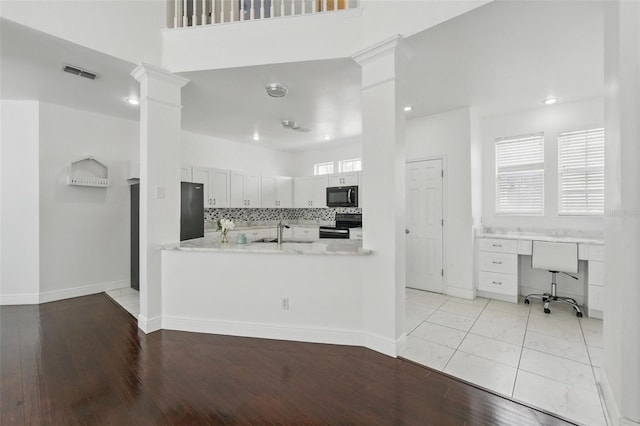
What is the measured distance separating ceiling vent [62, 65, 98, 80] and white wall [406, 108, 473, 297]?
435 centimetres

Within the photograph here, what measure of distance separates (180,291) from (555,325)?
13.4 feet

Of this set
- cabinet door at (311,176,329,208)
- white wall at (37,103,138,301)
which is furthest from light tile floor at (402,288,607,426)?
white wall at (37,103,138,301)

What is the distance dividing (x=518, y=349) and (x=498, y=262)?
161cm

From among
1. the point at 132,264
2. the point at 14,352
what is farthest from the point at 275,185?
the point at 14,352

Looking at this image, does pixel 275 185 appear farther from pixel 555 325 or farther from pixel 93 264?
pixel 555 325

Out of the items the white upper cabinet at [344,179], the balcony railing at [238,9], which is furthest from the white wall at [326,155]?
the balcony railing at [238,9]

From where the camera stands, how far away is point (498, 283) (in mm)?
3852

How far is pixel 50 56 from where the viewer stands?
8.69 ft

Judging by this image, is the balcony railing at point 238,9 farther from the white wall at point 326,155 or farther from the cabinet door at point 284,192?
the cabinet door at point 284,192

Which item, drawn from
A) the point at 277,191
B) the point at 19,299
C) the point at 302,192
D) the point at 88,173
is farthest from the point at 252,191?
the point at 19,299

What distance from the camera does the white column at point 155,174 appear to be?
283cm

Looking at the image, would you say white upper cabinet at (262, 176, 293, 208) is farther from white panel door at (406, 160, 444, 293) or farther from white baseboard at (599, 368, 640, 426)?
white baseboard at (599, 368, 640, 426)

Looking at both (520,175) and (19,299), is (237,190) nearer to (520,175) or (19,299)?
(19,299)

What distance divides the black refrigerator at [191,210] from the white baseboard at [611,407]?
14.8 feet
